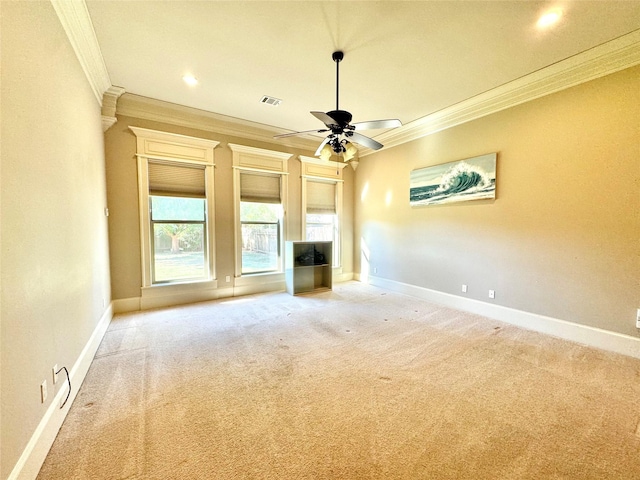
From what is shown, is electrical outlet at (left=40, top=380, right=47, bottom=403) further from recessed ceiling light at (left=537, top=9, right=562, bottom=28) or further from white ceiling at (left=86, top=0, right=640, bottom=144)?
recessed ceiling light at (left=537, top=9, right=562, bottom=28)

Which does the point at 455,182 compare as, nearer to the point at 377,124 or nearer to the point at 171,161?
the point at 377,124

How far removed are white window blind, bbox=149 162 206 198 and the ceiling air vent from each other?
5.32 ft

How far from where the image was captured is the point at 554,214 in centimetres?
313

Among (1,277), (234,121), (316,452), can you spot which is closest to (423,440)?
(316,452)

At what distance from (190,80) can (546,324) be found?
5.50 meters

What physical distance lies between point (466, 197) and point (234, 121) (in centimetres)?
410


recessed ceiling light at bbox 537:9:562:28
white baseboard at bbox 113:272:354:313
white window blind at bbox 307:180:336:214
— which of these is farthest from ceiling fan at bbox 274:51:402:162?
white baseboard at bbox 113:272:354:313

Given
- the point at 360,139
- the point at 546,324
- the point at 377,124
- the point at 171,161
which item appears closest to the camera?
the point at 377,124

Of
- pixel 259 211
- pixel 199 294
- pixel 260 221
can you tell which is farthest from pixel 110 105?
pixel 199 294

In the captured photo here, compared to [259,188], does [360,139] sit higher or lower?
higher

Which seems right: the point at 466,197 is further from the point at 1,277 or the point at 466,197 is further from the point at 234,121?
the point at 1,277

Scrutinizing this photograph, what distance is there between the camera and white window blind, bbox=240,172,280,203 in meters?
4.92

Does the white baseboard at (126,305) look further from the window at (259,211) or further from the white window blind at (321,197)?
the white window blind at (321,197)

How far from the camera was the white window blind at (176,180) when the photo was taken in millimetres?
4141
